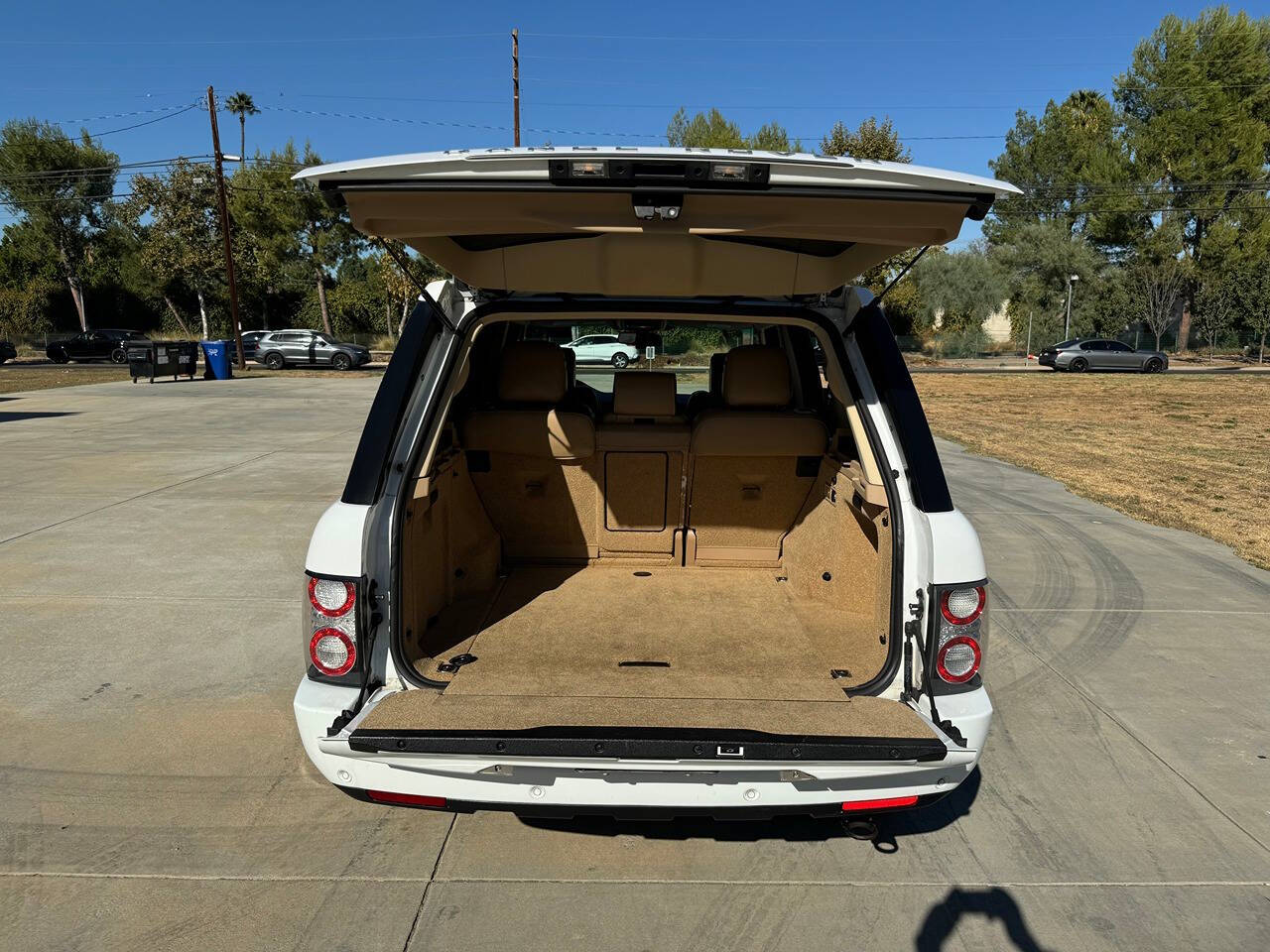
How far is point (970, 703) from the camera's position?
2.55m

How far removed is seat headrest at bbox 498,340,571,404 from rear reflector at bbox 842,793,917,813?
2.24 metres

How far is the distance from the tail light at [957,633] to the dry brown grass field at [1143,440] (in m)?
5.30

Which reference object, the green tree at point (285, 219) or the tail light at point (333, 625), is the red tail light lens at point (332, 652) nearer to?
the tail light at point (333, 625)

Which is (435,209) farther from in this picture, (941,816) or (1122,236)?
→ (1122,236)

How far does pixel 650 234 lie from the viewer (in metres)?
2.41

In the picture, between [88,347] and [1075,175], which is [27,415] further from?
[1075,175]

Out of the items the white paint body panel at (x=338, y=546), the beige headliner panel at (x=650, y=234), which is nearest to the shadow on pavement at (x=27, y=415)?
the white paint body panel at (x=338, y=546)

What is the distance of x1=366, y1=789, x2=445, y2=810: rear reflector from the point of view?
2.33 m

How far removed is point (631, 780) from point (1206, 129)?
48.4 metres

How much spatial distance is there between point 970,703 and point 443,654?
5.68 ft

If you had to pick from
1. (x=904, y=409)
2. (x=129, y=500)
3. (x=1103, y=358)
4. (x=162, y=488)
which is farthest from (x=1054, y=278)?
(x=904, y=409)

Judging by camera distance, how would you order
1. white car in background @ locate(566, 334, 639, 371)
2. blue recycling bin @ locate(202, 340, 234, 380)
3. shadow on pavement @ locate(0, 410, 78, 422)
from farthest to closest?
blue recycling bin @ locate(202, 340, 234, 380) → shadow on pavement @ locate(0, 410, 78, 422) → white car in background @ locate(566, 334, 639, 371)

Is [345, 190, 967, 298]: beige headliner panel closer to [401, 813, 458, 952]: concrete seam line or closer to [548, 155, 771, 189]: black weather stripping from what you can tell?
[548, 155, 771, 189]: black weather stripping

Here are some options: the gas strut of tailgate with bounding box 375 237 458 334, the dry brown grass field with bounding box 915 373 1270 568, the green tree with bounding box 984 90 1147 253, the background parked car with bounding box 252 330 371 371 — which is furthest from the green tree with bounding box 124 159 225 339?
the gas strut of tailgate with bounding box 375 237 458 334
